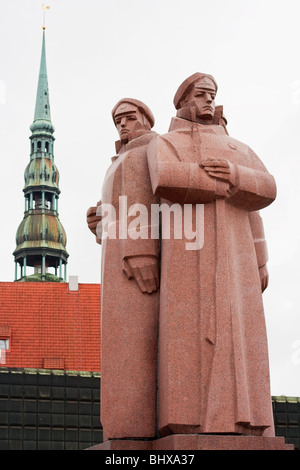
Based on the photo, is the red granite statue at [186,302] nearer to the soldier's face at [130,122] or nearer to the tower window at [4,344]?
the soldier's face at [130,122]

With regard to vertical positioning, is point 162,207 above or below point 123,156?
below

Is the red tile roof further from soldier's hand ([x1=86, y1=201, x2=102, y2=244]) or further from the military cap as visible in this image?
the military cap

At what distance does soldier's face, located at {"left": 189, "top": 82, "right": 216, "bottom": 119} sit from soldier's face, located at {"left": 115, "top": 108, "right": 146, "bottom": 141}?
2.40 ft

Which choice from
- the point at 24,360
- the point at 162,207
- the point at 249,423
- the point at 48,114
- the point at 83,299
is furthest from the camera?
the point at 48,114

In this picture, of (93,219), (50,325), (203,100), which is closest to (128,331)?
(93,219)

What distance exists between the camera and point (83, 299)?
141 ft

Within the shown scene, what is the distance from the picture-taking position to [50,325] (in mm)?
41906

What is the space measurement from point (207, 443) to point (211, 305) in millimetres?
1381

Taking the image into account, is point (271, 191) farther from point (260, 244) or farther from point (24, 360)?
point (24, 360)

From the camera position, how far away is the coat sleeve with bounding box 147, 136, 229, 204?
9805 mm

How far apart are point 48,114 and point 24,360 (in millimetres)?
37986

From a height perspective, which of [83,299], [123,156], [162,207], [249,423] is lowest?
[249,423]

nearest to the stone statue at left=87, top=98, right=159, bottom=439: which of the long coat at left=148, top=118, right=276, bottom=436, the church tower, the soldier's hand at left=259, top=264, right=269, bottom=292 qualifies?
the long coat at left=148, top=118, right=276, bottom=436

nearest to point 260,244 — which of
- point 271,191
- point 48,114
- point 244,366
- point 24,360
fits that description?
point 271,191
